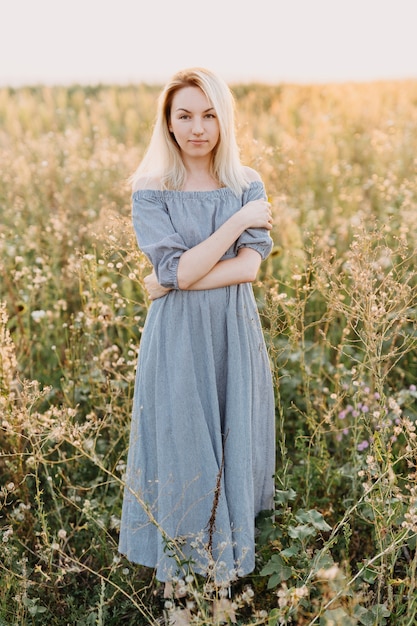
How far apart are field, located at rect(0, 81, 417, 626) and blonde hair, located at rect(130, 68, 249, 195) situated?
382 millimetres

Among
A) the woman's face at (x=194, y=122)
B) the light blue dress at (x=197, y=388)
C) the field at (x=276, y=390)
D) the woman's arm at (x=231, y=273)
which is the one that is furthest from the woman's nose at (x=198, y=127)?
the field at (x=276, y=390)

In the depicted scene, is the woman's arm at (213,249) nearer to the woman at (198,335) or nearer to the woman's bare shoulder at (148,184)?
the woman at (198,335)

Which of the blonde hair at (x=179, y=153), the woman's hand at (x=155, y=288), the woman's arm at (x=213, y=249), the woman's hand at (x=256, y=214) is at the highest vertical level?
the blonde hair at (x=179, y=153)

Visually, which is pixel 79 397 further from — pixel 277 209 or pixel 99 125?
pixel 99 125

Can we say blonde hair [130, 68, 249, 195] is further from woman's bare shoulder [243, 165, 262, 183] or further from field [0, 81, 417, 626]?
field [0, 81, 417, 626]

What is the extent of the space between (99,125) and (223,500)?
23.0ft

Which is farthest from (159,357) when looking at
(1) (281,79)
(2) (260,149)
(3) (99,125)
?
(1) (281,79)

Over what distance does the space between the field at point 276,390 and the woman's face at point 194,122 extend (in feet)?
1.74

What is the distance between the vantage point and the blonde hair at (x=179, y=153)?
7.46 feet

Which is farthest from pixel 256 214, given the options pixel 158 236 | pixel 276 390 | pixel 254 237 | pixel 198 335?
pixel 276 390

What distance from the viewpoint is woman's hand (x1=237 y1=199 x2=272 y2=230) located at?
223 centimetres

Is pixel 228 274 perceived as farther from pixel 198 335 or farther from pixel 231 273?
pixel 198 335

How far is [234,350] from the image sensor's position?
7.40 feet

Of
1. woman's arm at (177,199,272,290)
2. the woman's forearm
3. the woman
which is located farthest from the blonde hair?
the woman's forearm
